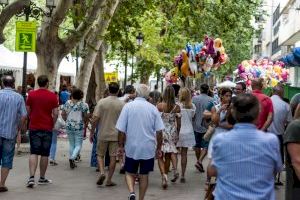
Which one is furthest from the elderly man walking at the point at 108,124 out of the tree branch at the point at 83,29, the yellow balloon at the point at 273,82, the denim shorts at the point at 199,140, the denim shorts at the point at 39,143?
the yellow balloon at the point at 273,82

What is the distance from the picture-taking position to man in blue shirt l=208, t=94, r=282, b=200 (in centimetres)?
457

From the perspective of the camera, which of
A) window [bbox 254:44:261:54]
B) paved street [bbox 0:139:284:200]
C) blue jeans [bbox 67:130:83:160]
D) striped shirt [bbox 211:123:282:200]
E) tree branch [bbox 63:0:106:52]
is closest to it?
striped shirt [bbox 211:123:282:200]

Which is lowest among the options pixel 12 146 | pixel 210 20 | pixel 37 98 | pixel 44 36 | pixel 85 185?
pixel 85 185

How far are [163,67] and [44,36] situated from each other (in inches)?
984

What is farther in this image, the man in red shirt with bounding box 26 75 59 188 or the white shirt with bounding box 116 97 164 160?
the man in red shirt with bounding box 26 75 59 188

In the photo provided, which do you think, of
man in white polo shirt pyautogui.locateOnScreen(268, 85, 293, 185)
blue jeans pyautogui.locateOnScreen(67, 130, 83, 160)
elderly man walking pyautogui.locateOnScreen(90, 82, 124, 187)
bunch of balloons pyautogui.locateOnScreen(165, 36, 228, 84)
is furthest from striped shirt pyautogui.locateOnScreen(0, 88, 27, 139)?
bunch of balloons pyautogui.locateOnScreen(165, 36, 228, 84)

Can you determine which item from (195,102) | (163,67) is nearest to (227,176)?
(195,102)

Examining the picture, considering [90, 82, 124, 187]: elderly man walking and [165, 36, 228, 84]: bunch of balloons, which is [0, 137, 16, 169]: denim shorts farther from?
[165, 36, 228, 84]: bunch of balloons

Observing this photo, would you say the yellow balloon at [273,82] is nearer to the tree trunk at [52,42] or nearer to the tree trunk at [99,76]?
the tree trunk at [99,76]

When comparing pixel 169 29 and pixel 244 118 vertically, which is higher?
pixel 169 29

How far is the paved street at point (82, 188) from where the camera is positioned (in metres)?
10.1

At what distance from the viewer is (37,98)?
35.2ft

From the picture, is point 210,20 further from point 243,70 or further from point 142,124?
point 142,124

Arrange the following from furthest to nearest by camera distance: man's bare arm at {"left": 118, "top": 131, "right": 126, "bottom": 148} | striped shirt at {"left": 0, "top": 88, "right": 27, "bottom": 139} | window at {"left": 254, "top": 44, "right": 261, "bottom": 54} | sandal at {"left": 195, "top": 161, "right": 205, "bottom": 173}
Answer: window at {"left": 254, "top": 44, "right": 261, "bottom": 54} < sandal at {"left": 195, "top": 161, "right": 205, "bottom": 173} < striped shirt at {"left": 0, "top": 88, "right": 27, "bottom": 139} < man's bare arm at {"left": 118, "top": 131, "right": 126, "bottom": 148}
